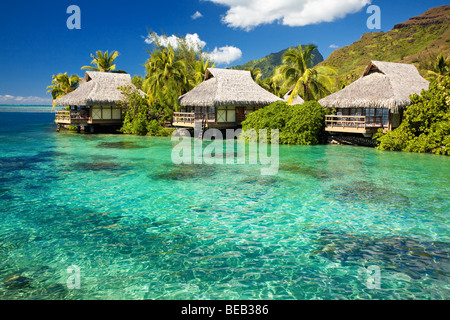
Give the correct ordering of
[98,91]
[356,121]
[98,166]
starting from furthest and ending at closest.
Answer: [98,91]
[356,121]
[98,166]

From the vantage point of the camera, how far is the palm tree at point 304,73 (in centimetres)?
3027

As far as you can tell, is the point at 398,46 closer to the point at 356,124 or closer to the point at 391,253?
Result: the point at 356,124

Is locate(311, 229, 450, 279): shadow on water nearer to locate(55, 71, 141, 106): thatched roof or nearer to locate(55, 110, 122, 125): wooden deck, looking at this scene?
locate(55, 71, 141, 106): thatched roof

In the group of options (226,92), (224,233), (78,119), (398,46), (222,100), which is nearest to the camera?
(224,233)

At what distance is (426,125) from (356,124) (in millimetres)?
4212

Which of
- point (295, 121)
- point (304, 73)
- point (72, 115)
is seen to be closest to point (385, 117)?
point (295, 121)

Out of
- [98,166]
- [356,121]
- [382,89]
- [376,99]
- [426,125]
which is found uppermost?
[382,89]

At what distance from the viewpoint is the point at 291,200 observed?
35.5ft

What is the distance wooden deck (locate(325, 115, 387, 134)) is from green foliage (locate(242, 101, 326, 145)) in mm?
798

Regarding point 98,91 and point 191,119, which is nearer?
point 191,119

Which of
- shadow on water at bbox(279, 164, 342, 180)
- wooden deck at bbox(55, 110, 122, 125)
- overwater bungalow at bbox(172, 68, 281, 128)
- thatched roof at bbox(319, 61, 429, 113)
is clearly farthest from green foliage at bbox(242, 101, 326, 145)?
wooden deck at bbox(55, 110, 122, 125)

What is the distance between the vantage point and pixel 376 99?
22.8 m
